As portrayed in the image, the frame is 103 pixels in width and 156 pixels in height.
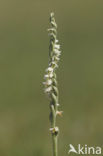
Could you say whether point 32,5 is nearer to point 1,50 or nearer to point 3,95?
point 1,50

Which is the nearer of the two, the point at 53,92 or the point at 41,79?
the point at 53,92

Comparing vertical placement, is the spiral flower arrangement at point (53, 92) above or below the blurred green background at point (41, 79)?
below

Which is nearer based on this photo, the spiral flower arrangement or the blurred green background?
the spiral flower arrangement

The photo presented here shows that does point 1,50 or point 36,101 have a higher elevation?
point 1,50

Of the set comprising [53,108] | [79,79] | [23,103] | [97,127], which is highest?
[79,79]

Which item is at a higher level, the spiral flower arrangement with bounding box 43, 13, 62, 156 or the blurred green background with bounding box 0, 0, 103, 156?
the blurred green background with bounding box 0, 0, 103, 156

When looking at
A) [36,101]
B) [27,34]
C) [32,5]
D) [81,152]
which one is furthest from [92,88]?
[32,5]

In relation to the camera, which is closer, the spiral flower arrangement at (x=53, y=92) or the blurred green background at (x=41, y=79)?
the spiral flower arrangement at (x=53, y=92)

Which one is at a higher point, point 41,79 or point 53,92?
point 41,79
